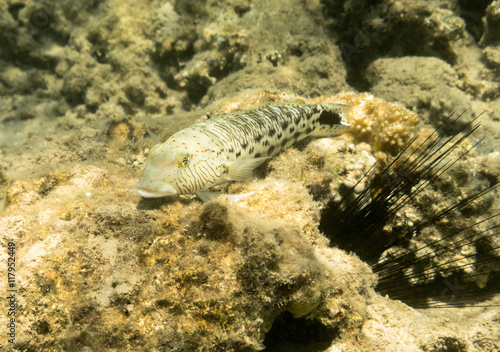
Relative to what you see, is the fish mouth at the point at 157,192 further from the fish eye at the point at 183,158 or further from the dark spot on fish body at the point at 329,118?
the dark spot on fish body at the point at 329,118

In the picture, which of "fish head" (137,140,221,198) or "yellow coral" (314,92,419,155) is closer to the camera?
"fish head" (137,140,221,198)

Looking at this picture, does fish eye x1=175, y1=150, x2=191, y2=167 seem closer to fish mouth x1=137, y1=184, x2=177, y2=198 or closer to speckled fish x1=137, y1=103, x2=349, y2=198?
speckled fish x1=137, y1=103, x2=349, y2=198

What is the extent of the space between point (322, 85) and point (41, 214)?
6247 mm

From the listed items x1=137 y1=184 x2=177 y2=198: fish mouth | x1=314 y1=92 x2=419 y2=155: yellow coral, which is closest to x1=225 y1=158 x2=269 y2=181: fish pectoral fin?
x1=137 y1=184 x2=177 y2=198: fish mouth

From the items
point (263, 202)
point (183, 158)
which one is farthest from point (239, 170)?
point (183, 158)

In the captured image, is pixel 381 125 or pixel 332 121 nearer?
pixel 332 121

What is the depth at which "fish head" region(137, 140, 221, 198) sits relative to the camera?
2.53 m

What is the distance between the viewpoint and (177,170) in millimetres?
2691

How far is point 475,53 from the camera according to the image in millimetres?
8484

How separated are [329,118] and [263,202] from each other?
2.40m

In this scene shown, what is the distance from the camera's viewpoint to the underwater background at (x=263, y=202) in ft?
6.49

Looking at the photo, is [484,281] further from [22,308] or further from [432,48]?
[432,48]

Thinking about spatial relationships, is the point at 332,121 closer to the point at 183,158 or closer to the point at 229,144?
the point at 229,144

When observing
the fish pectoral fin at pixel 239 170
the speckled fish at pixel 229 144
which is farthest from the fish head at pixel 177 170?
the fish pectoral fin at pixel 239 170
